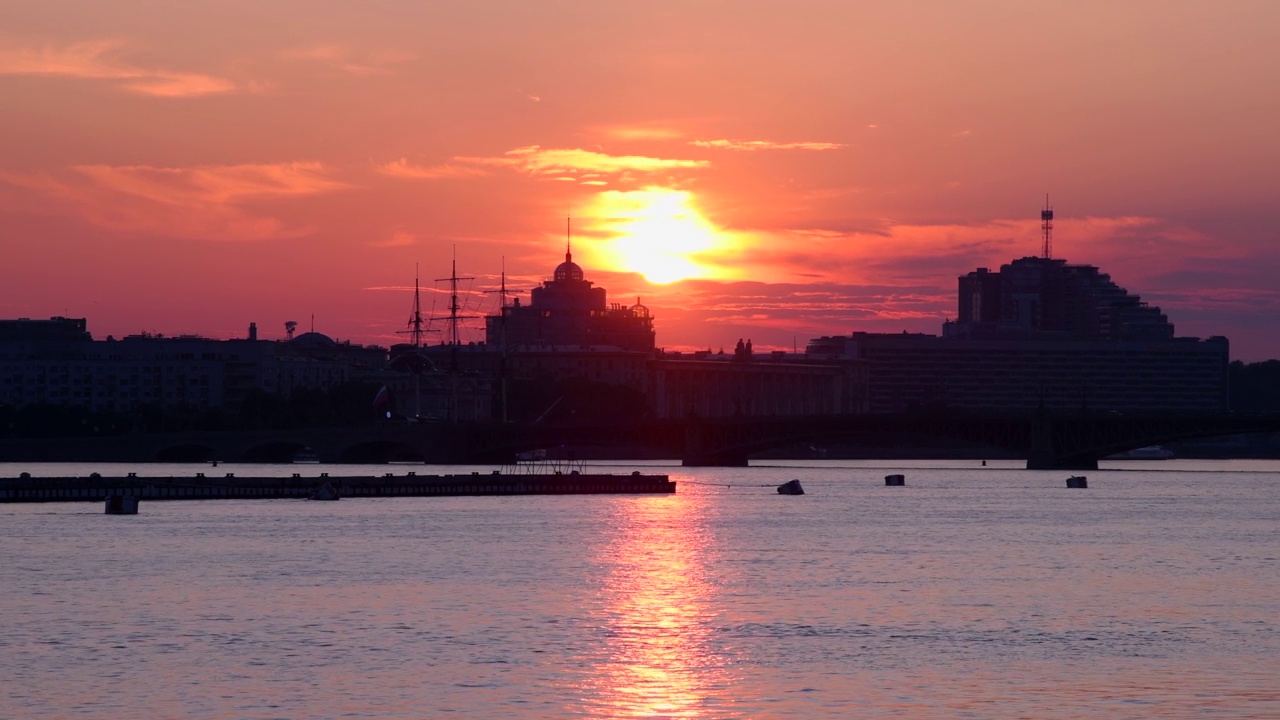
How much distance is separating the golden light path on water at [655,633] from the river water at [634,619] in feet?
0.55

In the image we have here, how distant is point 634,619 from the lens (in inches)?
2459

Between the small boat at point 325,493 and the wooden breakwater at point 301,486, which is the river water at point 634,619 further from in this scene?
the small boat at point 325,493

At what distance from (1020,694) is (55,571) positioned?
141 feet

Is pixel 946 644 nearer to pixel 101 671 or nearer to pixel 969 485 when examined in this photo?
pixel 101 671

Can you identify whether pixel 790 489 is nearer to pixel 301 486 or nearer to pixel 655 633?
pixel 301 486

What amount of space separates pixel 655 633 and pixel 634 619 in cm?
401

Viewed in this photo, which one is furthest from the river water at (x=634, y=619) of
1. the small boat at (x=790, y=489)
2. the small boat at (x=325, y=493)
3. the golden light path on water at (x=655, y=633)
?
the small boat at (x=790, y=489)

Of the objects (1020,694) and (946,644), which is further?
(946,644)

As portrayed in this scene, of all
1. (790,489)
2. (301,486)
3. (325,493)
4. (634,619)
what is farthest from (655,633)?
(790,489)

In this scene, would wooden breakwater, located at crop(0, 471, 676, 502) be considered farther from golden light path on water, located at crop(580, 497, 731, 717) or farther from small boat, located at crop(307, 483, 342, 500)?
golden light path on water, located at crop(580, 497, 731, 717)

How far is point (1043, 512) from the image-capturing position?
134 m

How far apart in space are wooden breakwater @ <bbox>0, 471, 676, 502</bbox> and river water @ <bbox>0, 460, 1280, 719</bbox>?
2083cm

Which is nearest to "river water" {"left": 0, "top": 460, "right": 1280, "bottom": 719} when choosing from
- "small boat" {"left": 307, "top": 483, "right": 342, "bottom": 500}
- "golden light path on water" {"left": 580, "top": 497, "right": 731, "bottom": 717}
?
"golden light path on water" {"left": 580, "top": 497, "right": 731, "bottom": 717}

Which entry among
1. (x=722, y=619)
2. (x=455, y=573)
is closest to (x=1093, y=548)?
(x=455, y=573)
